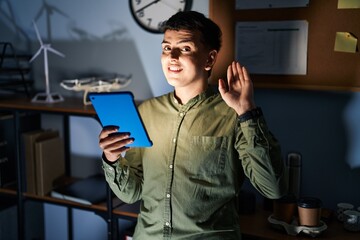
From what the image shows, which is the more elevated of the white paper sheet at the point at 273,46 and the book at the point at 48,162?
the white paper sheet at the point at 273,46

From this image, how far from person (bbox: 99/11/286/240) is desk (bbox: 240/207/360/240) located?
0.63 feet

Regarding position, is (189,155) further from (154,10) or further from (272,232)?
(154,10)

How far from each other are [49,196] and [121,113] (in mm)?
1123

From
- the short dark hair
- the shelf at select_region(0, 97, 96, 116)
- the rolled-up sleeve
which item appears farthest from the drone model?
the rolled-up sleeve

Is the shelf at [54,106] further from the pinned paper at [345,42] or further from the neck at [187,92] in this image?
the pinned paper at [345,42]

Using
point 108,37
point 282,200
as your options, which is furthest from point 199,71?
point 108,37

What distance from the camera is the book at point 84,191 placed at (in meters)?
2.20

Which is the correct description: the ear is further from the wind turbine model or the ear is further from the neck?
the wind turbine model

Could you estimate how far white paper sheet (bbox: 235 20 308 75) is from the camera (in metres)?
1.91

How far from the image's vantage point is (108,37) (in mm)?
2381

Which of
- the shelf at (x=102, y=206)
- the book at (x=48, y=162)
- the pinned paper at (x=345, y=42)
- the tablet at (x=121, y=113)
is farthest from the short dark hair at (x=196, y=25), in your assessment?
the book at (x=48, y=162)

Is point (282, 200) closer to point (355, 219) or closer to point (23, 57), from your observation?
point (355, 219)

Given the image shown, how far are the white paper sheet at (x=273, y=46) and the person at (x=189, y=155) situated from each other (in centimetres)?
44

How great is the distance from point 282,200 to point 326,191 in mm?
301
